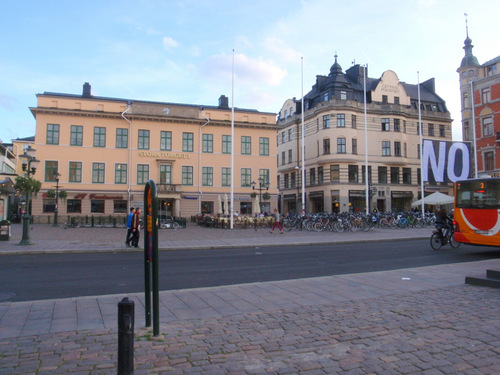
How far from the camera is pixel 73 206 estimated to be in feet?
137

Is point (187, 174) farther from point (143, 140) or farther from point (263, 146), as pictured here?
point (263, 146)

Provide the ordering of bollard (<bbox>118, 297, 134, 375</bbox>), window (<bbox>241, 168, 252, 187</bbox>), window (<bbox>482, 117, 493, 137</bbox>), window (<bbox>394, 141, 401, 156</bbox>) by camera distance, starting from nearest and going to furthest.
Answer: bollard (<bbox>118, 297, 134, 375</bbox>) < window (<bbox>482, 117, 493, 137</bbox>) < window (<bbox>241, 168, 252, 187</bbox>) < window (<bbox>394, 141, 401, 156</bbox>)

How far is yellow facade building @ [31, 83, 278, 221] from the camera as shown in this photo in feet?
136

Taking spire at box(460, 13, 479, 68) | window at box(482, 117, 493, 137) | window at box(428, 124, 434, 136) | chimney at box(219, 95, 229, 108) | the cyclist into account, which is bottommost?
the cyclist

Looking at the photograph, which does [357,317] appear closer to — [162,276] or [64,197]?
[162,276]

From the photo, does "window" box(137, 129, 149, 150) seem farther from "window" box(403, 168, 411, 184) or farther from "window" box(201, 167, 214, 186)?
"window" box(403, 168, 411, 184)

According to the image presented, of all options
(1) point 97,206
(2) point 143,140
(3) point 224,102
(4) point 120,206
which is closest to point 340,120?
(3) point 224,102

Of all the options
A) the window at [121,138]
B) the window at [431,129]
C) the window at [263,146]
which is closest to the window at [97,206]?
→ the window at [121,138]

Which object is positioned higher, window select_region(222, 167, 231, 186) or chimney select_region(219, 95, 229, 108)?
chimney select_region(219, 95, 229, 108)

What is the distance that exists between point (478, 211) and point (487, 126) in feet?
125

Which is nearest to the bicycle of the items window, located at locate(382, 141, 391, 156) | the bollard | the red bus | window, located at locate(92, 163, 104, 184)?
the red bus

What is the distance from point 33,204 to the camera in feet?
132

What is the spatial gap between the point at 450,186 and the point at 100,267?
5771 cm

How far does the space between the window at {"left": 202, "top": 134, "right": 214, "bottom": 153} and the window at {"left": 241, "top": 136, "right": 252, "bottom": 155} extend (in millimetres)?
3754
